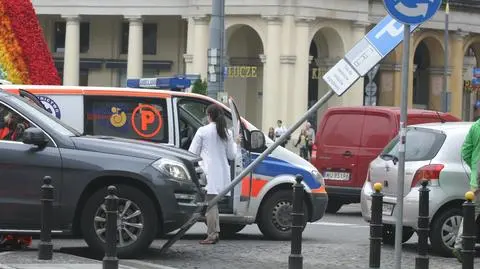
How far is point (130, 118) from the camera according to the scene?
50.5 feet

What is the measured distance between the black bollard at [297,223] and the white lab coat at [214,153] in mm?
2383

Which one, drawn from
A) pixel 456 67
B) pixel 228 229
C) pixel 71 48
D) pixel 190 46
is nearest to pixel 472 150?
pixel 228 229

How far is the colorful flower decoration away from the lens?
63.9ft

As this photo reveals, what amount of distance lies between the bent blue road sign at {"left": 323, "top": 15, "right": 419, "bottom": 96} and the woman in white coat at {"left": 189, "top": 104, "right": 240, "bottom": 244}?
2.59m

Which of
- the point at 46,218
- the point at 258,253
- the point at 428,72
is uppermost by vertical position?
the point at 428,72

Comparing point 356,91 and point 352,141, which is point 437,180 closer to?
point 352,141

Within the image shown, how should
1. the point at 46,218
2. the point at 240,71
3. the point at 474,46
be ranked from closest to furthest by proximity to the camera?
the point at 46,218, the point at 240,71, the point at 474,46

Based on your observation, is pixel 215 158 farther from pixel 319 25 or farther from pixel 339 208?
pixel 319 25

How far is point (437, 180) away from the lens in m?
14.4

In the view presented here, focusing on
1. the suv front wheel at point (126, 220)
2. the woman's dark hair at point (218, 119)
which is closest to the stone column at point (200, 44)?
the woman's dark hair at point (218, 119)

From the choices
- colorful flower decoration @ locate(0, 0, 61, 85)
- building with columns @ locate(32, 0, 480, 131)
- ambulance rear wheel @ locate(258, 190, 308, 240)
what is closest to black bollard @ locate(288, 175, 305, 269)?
ambulance rear wheel @ locate(258, 190, 308, 240)

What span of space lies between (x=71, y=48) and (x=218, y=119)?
4693cm

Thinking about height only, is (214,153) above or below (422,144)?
below

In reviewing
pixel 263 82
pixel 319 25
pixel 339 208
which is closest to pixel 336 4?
pixel 319 25
